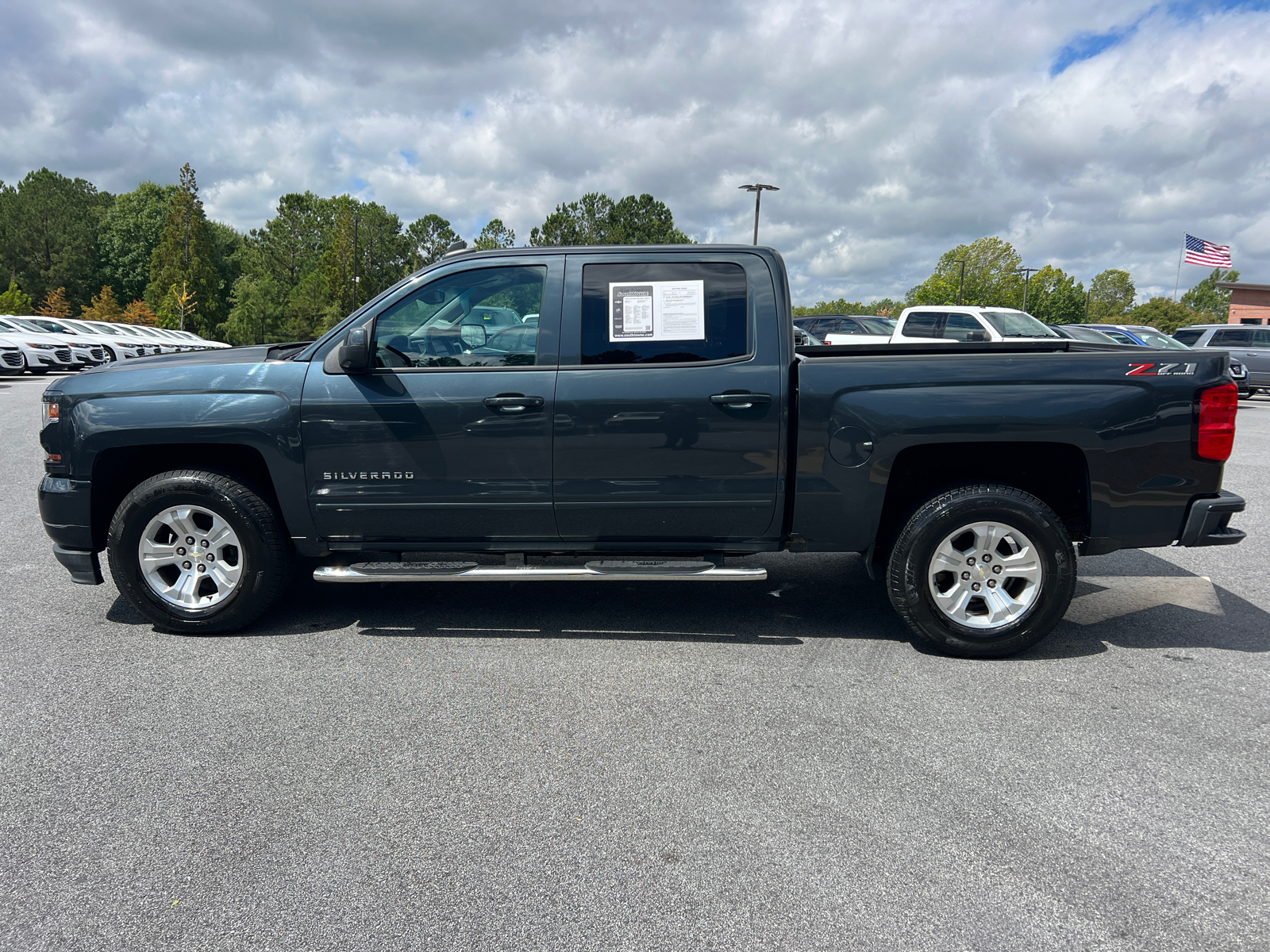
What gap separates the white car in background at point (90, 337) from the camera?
1024 inches

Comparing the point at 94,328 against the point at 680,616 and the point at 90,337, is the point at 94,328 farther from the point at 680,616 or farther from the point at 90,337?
the point at 680,616

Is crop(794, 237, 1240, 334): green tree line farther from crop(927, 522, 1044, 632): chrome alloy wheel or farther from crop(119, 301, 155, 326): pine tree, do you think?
crop(927, 522, 1044, 632): chrome alloy wheel

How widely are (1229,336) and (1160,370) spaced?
22.4 meters

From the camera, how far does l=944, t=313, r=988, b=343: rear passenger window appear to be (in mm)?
16547

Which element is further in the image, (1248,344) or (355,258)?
(355,258)

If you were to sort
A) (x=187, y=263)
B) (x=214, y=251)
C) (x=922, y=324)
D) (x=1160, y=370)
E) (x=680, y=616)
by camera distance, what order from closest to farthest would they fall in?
1. (x=1160, y=370)
2. (x=680, y=616)
3. (x=922, y=324)
4. (x=187, y=263)
5. (x=214, y=251)

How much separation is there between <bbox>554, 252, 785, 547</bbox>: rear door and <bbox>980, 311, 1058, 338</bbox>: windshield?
46.1 ft

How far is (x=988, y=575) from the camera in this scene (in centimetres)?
411

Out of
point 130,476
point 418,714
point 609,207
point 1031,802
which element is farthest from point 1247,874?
point 609,207

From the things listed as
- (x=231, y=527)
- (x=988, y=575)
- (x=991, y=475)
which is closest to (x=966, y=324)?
(x=991, y=475)

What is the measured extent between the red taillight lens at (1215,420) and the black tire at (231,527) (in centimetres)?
458

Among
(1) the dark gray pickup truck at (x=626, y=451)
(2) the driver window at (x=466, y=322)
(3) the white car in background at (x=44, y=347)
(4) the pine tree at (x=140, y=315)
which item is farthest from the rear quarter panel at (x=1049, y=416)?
(4) the pine tree at (x=140, y=315)

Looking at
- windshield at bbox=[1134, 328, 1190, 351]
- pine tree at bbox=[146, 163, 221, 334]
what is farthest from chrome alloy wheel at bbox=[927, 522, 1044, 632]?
pine tree at bbox=[146, 163, 221, 334]

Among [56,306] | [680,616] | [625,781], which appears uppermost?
[56,306]
